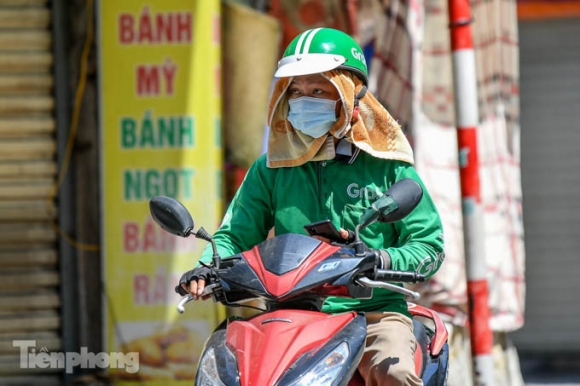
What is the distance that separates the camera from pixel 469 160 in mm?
5992

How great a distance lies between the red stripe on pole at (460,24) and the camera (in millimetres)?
5965

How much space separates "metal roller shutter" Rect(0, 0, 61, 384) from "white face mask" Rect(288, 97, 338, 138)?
371 centimetres

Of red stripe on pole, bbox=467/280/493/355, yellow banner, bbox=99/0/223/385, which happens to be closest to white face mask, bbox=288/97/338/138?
red stripe on pole, bbox=467/280/493/355

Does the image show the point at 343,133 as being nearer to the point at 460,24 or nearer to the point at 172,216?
the point at 172,216

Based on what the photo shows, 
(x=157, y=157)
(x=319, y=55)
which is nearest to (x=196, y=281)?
(x=319, y=55)

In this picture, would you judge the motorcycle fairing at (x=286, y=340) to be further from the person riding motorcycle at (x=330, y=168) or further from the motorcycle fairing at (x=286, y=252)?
the person riding motorcycle at (x=330, y=168)

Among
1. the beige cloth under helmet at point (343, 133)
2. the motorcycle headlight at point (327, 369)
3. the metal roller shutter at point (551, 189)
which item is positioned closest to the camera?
the motorcycle headlight at point (327, 369)

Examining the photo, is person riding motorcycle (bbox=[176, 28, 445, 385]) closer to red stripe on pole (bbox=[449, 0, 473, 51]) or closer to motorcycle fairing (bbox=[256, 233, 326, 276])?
motorcycle fairing (bbox=[256, 233, 326, 276])

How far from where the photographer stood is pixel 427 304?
23.0ft

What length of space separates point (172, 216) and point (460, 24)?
2.95 m

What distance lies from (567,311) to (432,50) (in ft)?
9.96

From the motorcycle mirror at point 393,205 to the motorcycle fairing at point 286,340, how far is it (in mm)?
284

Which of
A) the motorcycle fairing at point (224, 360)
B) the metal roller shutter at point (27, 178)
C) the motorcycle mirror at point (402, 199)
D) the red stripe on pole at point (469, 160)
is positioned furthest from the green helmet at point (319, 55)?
the metal roller shutter at point (27, 178)

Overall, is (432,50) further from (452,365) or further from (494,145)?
(452,365)
